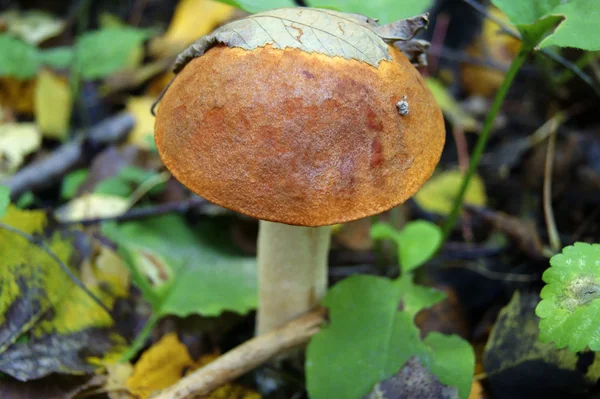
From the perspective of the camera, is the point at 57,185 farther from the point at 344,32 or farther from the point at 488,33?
the point at 488,33

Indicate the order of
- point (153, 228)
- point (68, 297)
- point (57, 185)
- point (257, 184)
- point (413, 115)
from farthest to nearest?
1. point (57, 185)
2. point (153, 228)
3. point (68, 297)
4. point (413, 115)
5. point (257, 184)

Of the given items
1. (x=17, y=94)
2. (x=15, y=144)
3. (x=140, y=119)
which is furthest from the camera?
(x=17, y=94)

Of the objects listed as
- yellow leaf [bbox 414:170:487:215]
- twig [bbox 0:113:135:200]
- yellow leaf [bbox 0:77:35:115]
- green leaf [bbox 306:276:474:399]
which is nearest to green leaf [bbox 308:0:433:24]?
green leaf [bbox 306:276:474:399]

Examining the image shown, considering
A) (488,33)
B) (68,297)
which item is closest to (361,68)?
(68,297)

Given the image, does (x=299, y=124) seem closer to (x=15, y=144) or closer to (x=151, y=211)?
(x=151, y=211)

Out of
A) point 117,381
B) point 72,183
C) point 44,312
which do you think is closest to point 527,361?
point 117,381

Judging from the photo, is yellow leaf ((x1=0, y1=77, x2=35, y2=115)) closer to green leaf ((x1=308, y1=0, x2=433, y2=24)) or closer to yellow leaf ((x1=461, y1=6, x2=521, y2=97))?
green leaf ((x1=308, y1=0, x2=433, y2=24))

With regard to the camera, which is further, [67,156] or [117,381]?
[67,156]

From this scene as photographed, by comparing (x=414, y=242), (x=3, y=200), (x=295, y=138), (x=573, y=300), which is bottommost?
(x=414, y=242)
